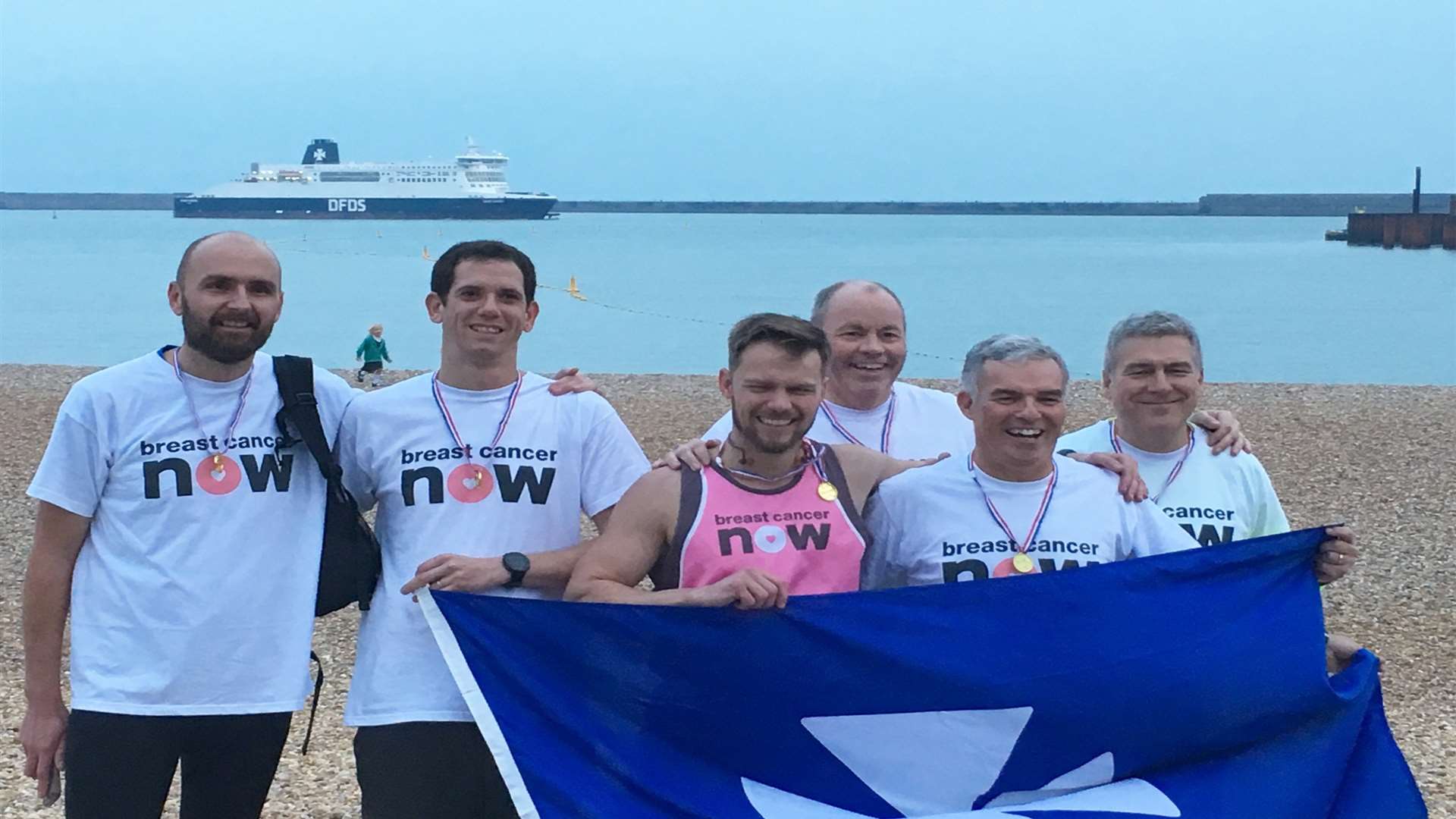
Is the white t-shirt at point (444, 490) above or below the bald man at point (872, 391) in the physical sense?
below

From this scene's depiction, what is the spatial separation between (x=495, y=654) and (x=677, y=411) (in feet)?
56.3

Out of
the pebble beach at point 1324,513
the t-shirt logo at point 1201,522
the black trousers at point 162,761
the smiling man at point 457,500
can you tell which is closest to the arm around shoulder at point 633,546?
the smiling man at point 457,500

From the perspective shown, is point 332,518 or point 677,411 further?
point 677,411

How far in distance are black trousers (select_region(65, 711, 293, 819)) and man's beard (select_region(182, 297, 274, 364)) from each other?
2.91 ft

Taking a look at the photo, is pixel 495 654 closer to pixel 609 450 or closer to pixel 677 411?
pixel 609 450

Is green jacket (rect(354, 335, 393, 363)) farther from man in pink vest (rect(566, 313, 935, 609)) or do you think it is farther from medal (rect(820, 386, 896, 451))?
man in pink vest (rect(566, 313, 935, 609))

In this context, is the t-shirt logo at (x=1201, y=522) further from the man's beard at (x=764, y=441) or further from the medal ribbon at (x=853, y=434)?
the man's beard at (x=764, y=441)

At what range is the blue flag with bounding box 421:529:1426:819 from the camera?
153 inches

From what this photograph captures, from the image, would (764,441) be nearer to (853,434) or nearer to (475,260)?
(475,260)

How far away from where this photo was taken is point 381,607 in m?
3.96

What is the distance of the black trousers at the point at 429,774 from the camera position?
3855 mm

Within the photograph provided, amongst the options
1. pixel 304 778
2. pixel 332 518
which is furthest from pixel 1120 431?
pixel 304 778

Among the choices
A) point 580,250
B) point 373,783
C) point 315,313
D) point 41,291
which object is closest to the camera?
point 373,783

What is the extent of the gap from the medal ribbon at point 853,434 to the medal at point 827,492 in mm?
→ 789
